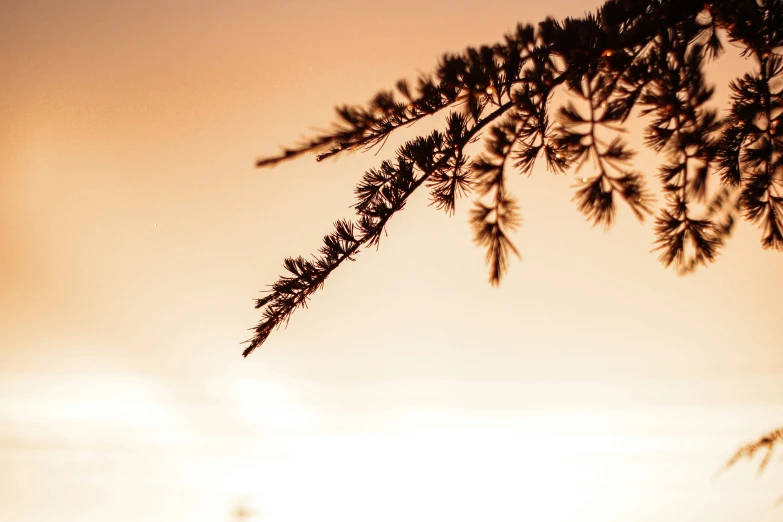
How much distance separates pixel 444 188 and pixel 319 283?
0.53 metres

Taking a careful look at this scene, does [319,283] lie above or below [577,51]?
below

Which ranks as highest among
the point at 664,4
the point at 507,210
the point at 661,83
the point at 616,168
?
the point at 664,4

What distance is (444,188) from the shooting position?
1.44 meters

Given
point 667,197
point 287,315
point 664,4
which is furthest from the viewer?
point 667,197

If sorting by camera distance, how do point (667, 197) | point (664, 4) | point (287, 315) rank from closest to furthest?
point (287, 315)
point (664, 4)
point (667, 197)

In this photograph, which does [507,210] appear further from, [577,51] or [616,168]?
[577,51]

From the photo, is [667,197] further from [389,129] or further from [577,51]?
[389,129]

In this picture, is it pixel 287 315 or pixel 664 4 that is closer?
pixel 287 315

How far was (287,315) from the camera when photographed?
50.3 inches

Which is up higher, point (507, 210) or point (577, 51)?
point (577, 51)

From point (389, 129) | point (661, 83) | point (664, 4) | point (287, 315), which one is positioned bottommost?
point (287, 315)

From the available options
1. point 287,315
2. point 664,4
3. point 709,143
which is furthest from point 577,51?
point 287,315

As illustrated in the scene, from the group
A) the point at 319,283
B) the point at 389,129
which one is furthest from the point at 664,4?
the point at 319,283

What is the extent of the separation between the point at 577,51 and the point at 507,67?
0.22 m
